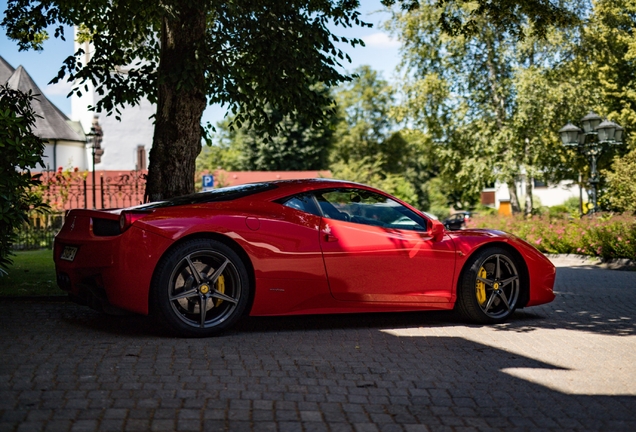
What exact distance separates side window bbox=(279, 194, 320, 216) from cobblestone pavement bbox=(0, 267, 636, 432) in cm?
110

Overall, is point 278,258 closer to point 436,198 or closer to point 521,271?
point 521,271

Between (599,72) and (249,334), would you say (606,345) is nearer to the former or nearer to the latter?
(249,334)

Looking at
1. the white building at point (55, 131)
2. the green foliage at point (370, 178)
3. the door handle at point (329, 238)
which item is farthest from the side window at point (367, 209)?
the green foliage at point (370, 178)

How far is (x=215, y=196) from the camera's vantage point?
7.00 m

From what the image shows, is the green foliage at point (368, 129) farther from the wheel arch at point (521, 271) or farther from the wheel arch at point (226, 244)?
the wheel arch at point (226, 244)

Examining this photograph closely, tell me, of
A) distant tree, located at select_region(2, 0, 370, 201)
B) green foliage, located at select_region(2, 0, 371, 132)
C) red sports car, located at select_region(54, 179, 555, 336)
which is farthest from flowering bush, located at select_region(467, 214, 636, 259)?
red sports car, located at select_region(54, 179, 555, 336)

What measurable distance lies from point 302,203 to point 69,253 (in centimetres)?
210

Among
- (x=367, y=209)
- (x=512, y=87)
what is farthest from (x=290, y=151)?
(x=367, y=209)

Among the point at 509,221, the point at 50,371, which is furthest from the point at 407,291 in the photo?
the point at 509,221

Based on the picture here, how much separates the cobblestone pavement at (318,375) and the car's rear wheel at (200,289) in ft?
0.58

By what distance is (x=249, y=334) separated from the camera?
6.80 metres

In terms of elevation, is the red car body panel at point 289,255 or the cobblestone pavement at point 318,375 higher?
the red car body panel at point 289,255

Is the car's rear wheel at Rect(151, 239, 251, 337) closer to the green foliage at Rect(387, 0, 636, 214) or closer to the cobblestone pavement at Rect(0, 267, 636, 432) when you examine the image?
the cobblestone pavement at Rect(0, 267, 636, 432)

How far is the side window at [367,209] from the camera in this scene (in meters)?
7.16
